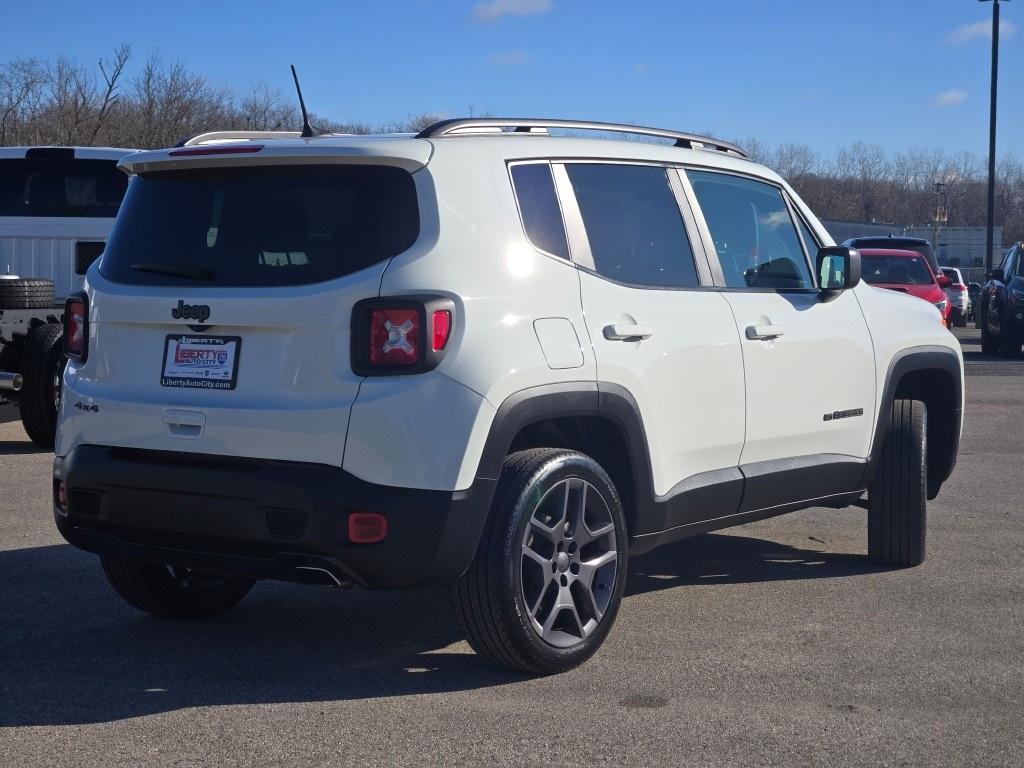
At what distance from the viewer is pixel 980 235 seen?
2943 inches

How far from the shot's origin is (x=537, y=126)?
531 centimetres

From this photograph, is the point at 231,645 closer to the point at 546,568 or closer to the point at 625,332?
the point at 546,568

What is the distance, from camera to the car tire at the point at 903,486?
267 inches

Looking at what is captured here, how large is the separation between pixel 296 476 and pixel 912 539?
349 centimetres

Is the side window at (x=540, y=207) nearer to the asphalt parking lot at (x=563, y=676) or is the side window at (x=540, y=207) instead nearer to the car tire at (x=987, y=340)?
the asphalt parking lot at (x=563, y=676)

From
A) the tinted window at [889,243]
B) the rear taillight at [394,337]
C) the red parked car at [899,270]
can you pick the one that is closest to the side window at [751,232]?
the rear taillight at [394,337]

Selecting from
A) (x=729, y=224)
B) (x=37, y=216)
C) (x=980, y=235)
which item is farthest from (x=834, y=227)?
(x=729, y=224)

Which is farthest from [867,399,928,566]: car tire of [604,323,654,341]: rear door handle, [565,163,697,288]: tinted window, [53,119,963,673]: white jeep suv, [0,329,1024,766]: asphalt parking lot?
[604,323,654,341]: rear door handle

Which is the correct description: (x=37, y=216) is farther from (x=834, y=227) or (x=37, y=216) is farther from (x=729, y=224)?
(x=834, y=227)

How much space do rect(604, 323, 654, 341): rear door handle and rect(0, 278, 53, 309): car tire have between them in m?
6.92

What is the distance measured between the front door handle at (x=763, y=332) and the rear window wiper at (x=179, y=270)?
2210mm

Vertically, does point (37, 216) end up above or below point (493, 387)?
above

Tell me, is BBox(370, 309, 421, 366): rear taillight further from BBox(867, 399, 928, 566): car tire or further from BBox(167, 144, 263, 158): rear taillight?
BBox(867, 399, 928, 566): car tire

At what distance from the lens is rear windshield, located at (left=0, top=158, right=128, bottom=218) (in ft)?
38.3
